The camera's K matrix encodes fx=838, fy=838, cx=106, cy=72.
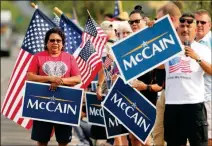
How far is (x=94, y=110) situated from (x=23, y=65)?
116 cm

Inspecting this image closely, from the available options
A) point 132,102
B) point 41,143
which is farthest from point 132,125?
point 41,143

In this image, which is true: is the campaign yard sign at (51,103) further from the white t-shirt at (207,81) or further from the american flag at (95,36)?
Answer: the american flag at (95,36)

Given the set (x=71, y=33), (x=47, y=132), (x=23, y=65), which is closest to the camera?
(x=47, y=132)

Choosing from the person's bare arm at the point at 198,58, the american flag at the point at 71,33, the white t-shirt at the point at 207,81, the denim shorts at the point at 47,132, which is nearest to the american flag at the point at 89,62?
the american flag at the point at 71,33

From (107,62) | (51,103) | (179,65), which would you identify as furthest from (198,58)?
(107,62)

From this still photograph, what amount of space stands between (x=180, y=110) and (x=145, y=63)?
619 mm

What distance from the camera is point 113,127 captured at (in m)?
10.6

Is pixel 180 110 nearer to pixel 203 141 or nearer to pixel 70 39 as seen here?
pixel 203 141

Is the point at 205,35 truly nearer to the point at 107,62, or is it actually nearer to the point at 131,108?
the point at 131,108

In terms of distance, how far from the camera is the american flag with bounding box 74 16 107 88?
11188 millimetres

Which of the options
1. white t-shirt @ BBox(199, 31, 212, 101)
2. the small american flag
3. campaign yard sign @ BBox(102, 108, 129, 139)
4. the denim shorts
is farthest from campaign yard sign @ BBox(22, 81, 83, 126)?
white t-shirt @ BBox(199, 31, 212, 101)

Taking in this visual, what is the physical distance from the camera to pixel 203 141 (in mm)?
8414

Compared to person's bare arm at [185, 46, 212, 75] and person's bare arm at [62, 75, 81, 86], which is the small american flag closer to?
person's bare arm at [62, 75, 81, 86]

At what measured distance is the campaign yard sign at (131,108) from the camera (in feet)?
32.4
